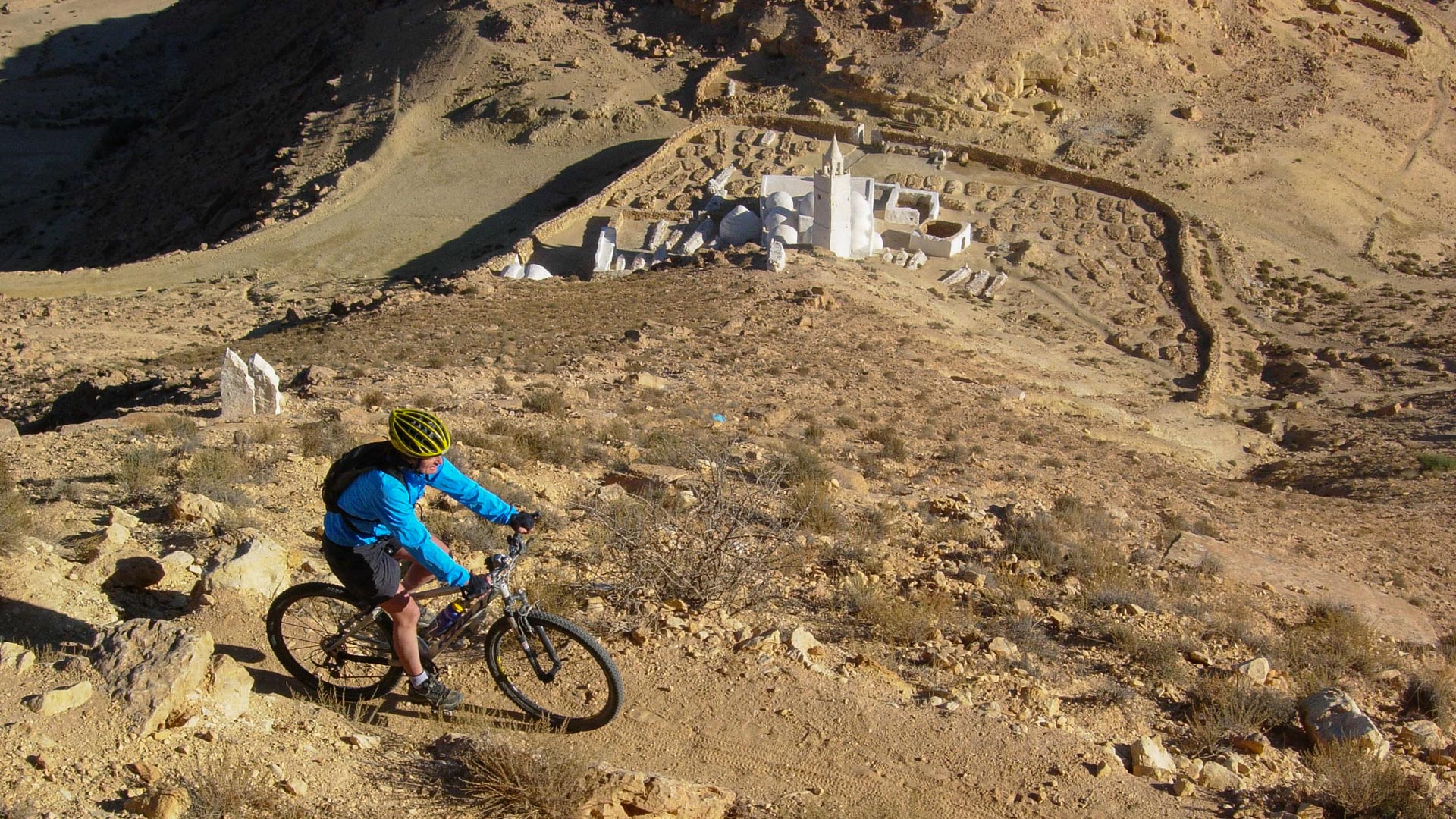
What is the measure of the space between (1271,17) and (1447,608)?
105 ft

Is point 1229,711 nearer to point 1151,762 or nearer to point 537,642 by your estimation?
point 1151,762

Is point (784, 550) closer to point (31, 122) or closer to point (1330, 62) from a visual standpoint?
point (1330, 62)

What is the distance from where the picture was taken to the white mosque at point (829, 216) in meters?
21.4

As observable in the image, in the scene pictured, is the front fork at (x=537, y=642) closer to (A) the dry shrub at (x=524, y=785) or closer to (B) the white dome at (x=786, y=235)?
(A) the dry shrub at (x=524, y=785)

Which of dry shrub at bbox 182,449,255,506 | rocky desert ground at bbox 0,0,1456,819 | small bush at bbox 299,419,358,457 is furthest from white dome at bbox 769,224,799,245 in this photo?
dry shrub at bbox 182,449,255,506

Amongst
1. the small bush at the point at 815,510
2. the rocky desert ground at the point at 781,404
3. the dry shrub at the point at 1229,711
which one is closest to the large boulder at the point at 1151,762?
the rocky desert ground at the point at 781,404

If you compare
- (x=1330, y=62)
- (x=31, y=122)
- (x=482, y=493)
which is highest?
(x=1330, y=62)

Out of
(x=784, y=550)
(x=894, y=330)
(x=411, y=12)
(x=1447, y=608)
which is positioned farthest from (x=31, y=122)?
(x=1447, y=608)

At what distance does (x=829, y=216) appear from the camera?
853 inches

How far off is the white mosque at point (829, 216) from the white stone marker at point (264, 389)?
45.3ft

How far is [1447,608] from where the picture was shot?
8922 millimetres

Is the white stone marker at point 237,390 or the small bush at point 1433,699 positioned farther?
the white stone marker at point 237,390

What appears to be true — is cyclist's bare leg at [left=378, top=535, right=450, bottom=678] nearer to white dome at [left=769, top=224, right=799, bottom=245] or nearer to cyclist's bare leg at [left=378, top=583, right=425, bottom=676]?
cyclist's bare leg at [left=378, top=583, right=425, bottom=676]

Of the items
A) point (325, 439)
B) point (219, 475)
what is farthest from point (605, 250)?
point (219, 475)
